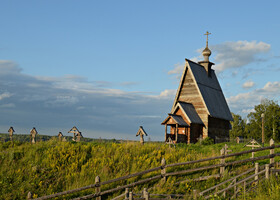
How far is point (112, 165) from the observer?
709 inches

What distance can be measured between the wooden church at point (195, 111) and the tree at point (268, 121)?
84.0ft

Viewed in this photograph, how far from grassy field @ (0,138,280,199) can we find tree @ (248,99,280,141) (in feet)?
148

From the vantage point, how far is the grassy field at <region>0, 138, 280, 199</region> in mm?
16062

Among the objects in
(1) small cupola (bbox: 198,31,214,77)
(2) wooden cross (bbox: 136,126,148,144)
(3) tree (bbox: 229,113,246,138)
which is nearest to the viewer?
(2) wooden cross (bbox: 136,126,148,144)

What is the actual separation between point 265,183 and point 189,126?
18.1 metres

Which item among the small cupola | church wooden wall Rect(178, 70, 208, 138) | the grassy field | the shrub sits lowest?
the grassy field

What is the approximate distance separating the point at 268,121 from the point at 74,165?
2057 inches

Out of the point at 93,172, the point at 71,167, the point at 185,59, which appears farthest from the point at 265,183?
the point at 185,59

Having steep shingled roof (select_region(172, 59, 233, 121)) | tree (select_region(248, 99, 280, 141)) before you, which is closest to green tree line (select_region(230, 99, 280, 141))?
tree (select_region(248, 99, 280, 141))

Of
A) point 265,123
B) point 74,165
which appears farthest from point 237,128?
point 74,165

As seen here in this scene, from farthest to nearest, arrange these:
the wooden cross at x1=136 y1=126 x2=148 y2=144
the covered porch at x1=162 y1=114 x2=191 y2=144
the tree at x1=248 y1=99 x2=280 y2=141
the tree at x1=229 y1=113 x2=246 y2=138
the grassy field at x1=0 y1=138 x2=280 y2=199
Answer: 1. the tree at x1=229 y1=113 x2=246 y2=138
2. the tree at x1=248 y1=99 x2=280 y2=141
3. the covered porch at x1=162 y1=114 x2=191 y2=144
4. the wooden cross at x1=136 y1=126 x2=148 y2=144
5. the grassy field at x1=0 y1=138 x2=280 y2=199

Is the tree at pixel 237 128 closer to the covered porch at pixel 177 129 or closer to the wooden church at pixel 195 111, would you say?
the wooden church at pixel 195 111

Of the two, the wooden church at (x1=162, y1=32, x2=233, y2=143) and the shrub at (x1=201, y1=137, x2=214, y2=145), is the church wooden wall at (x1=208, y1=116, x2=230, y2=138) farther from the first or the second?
the shrub at (x1=201, y1=137, x2=214, y2=145)

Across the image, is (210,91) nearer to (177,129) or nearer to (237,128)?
(177,129)
